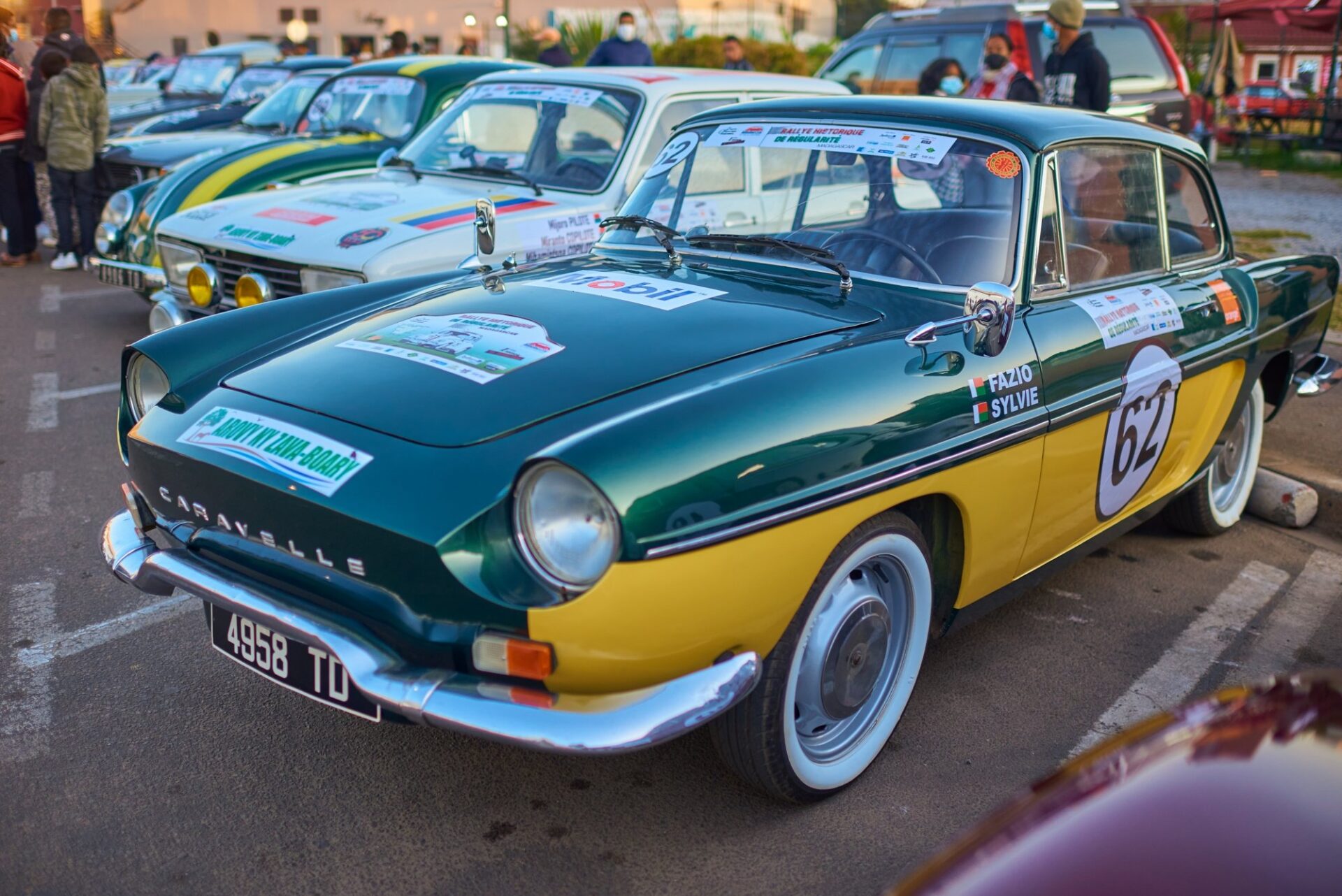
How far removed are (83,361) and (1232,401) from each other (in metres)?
5.88

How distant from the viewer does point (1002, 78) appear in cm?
797

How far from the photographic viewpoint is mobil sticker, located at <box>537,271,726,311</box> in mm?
3262

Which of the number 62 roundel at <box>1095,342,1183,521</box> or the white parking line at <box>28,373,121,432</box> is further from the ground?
the number 62 roundel at <box>1095,342,1183,521</box>

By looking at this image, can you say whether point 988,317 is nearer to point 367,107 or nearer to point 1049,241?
point 1049,241

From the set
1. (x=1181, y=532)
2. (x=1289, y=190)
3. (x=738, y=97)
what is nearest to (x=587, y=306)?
(x=1181, y=532)

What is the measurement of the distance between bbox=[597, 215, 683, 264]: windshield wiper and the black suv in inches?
284

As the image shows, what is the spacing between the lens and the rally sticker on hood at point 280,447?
2535 millimetres

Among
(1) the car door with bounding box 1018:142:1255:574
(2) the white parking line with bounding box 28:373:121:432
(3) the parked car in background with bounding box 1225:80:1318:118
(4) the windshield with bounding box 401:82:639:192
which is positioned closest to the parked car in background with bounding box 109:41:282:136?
(2) the white parking line with bounding box 28:373:121:432

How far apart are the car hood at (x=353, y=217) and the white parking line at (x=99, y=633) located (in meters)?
1.92

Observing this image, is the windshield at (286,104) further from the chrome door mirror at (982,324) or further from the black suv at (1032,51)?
the chrome door mirror at (982,324)

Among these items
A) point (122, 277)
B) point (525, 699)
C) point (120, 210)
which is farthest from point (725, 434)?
point (120, 210)

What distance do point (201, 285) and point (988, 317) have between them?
4.07 m

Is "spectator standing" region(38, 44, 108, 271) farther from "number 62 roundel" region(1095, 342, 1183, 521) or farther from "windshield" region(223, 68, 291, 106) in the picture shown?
"number 62 roundel" region(1095, 342, 1183, 521)

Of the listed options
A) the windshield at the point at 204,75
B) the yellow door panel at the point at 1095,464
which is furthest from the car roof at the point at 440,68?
the windshield at the point at 204,75
